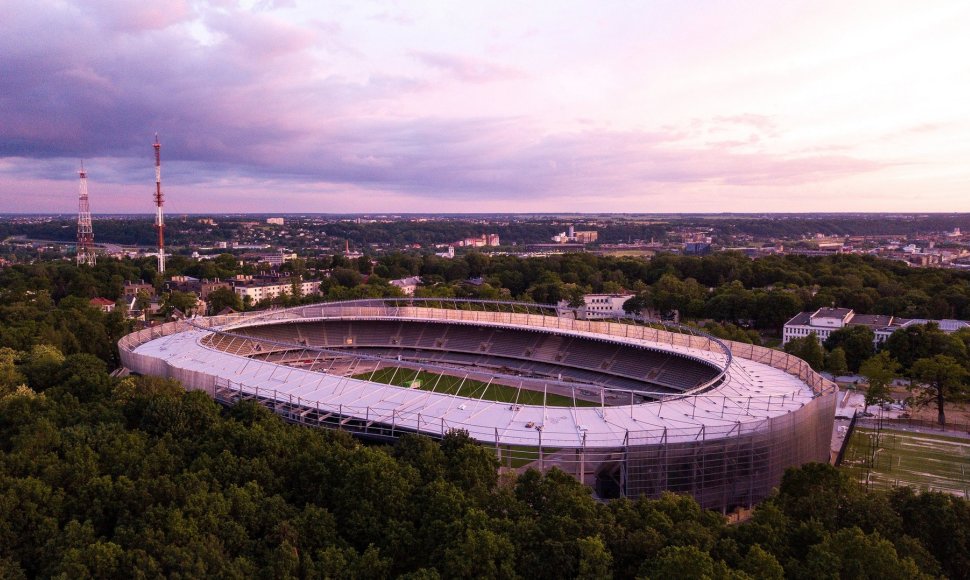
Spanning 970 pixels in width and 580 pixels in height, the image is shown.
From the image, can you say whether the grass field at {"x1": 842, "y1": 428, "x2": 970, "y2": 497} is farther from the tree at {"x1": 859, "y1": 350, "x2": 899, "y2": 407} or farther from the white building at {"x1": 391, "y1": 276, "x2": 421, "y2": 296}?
the white building at {"x1": 391, "y1": 276, "x2": 421, "y2": 296}

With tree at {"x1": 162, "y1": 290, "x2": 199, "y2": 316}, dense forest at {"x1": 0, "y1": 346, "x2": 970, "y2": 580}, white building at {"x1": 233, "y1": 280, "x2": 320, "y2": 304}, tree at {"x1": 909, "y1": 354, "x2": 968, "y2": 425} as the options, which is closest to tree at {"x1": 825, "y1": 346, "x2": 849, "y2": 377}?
tree at {"x1": 909, "y1": 354, "x2": 968, "y2": 425}

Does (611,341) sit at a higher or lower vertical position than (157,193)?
lower

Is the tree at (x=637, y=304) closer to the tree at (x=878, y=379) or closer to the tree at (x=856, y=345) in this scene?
the tree at (x=856, y=345)

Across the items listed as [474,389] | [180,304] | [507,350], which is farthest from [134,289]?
[474,389]

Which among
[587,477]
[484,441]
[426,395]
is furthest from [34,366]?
[587,477]

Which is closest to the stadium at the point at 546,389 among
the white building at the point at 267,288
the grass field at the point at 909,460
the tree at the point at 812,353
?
the grass field at the point at 909,460

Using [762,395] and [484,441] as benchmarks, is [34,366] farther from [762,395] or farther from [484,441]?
[762,395]
